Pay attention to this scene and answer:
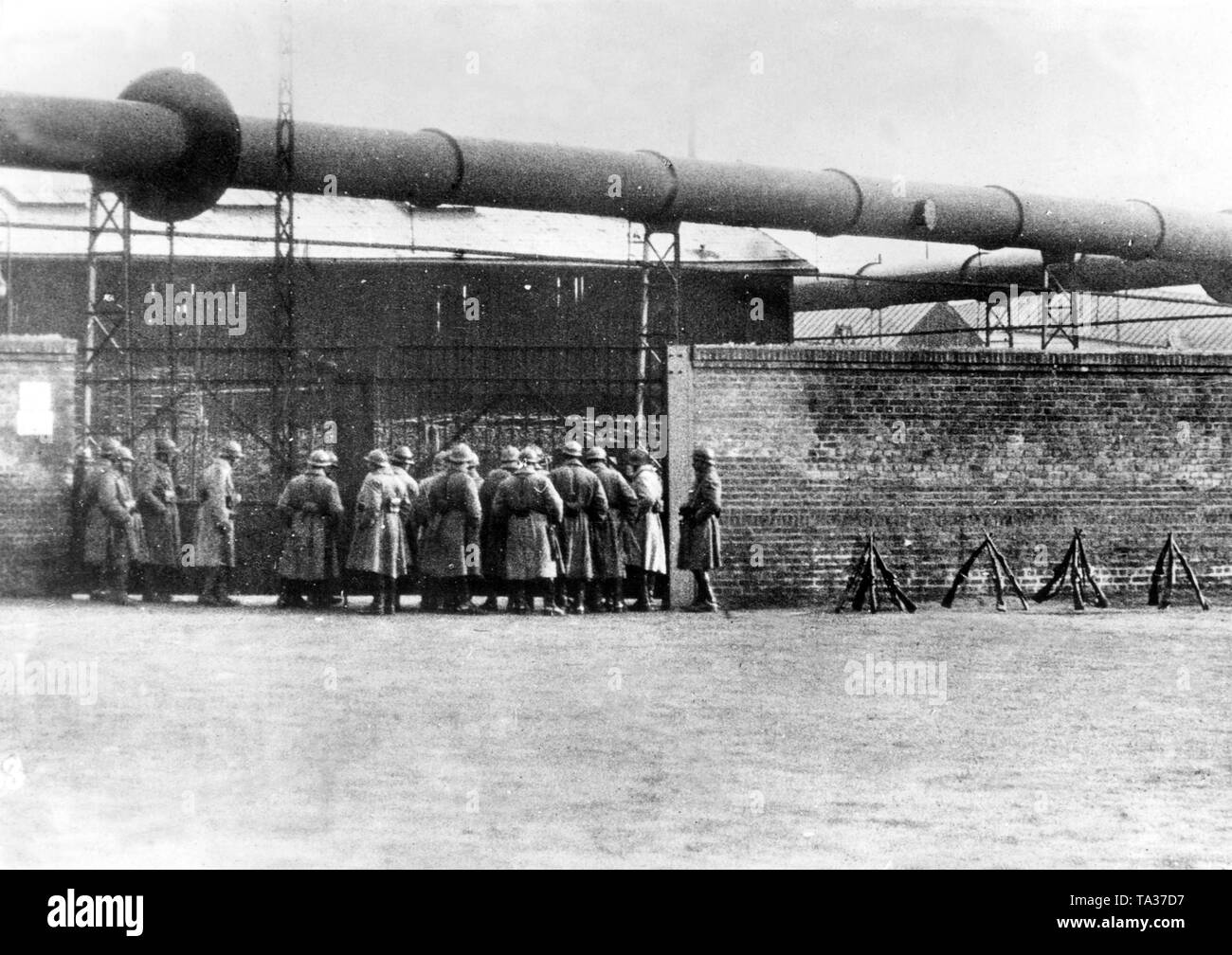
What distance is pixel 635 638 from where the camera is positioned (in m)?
12.7

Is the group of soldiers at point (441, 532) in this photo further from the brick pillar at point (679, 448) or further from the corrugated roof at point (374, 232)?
the corrugated roof at point (374, 232)

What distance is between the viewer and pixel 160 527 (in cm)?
1563

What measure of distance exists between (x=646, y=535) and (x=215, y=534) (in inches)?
177

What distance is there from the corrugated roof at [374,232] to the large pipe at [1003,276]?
5.66 ft

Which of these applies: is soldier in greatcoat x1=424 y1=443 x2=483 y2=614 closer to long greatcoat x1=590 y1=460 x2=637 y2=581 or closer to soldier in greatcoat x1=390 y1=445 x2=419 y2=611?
soldier in greatcoat x1=390 y1=445 x2=419 y2=611

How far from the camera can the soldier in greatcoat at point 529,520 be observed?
14781 millimetres

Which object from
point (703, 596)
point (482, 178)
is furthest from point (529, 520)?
point (482, 178)

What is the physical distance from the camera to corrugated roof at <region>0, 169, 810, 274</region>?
2475 centimetres

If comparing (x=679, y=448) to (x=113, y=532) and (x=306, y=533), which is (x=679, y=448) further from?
(x=113, y=532)

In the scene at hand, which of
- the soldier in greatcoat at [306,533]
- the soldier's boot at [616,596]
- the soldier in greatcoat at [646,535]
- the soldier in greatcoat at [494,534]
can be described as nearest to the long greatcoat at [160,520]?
the soldier in greatcoat at [306,533]

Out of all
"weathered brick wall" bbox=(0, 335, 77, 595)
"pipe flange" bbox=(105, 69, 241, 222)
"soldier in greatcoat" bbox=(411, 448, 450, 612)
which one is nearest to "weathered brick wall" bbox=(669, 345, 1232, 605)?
"soldier in greatcoat" bbox=(411, 448, 450, 612)
